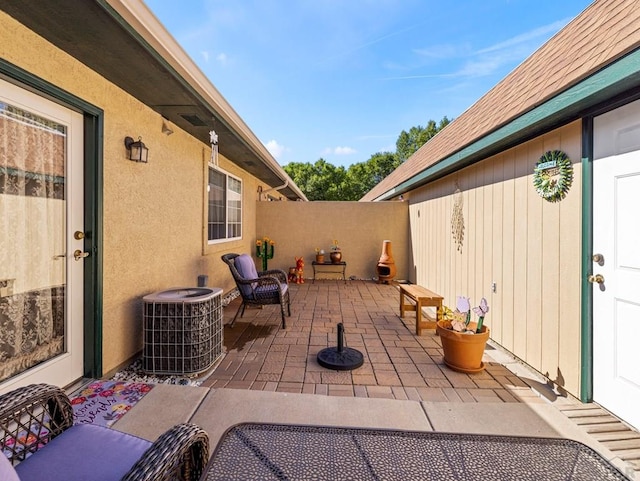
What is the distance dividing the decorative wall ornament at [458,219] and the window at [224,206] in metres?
3.82

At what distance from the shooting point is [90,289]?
2.55 m

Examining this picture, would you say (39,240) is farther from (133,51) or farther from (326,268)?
(326,268)

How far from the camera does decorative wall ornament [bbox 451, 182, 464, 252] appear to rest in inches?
184

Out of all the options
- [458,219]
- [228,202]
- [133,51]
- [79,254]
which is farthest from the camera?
[228,202]

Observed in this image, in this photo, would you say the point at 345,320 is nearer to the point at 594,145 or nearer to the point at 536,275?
the point at 536,275

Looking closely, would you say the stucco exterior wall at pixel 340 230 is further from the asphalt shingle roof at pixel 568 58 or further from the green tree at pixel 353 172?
the green tree at pixel 353 172

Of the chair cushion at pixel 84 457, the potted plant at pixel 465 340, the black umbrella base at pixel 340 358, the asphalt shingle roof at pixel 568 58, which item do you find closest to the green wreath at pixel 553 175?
the asphalt shingle roof at pixel 568 58

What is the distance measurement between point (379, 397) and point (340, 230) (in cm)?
572

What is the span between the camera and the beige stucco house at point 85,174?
1.95m

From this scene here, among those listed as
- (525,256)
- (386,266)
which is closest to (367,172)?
(386,266)

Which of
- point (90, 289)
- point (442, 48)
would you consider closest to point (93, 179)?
point (90, 289)

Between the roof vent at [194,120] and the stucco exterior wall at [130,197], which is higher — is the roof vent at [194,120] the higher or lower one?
the higher one

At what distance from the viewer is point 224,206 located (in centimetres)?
577

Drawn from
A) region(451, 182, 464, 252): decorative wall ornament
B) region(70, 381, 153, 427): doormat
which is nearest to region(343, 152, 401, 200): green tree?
region(451, 182, 464, 252): decorative wall ornament
